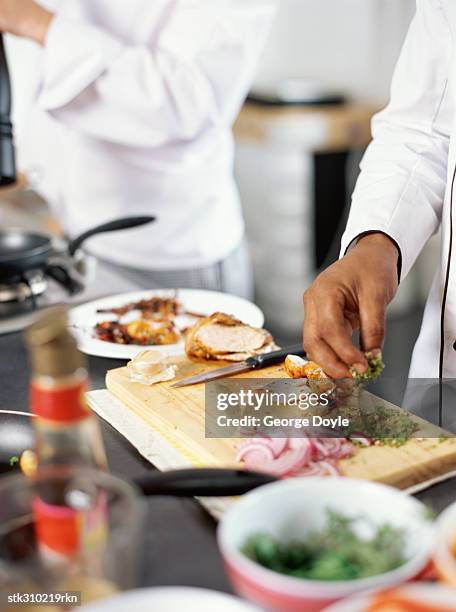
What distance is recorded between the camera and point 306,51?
12.8ft

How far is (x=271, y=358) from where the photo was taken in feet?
4.02

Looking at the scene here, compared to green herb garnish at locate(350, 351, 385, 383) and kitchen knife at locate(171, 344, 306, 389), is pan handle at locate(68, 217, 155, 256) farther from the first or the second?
green herb garnish at locate(350, 351, 385, 383)

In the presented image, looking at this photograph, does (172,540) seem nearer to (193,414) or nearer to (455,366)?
(193,414)

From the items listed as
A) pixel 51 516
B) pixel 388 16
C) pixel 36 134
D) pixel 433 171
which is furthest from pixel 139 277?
pixel 388 16

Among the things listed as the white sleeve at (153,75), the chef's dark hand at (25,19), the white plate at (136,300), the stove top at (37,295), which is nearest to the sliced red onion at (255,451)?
the white plate at (136,300)

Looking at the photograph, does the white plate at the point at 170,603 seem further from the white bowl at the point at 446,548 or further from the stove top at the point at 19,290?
the stove top at the point at 19,290

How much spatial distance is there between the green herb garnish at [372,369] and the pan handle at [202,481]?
0.69 ft

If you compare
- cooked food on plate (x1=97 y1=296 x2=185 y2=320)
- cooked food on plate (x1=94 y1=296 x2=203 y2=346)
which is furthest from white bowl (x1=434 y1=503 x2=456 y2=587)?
cooked food on plate (x1=97 y1=296 x2=185 y2=320)

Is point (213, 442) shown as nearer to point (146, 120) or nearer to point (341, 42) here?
point (146, 120)

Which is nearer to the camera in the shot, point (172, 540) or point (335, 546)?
point (335, 546)

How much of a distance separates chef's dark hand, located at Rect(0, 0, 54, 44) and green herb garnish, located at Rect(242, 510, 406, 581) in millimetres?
1436

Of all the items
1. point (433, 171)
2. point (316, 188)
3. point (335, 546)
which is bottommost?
point (316, 188)

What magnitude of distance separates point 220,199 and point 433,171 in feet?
3.05

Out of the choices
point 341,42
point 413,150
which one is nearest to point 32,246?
point 413,150
